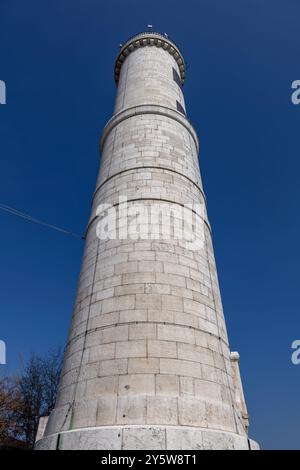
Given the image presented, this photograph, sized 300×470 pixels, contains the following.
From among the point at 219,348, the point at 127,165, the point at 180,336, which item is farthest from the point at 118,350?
the point at 127,165

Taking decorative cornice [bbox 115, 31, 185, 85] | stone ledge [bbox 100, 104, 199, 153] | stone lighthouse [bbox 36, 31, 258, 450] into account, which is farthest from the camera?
decorative cornice [bbox 115, 31, 185, 85]

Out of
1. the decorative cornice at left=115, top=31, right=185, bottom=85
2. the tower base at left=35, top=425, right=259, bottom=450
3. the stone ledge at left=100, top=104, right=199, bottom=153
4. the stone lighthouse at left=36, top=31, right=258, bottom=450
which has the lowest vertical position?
the tower base at left=35, top=425, right=259, bottom=450

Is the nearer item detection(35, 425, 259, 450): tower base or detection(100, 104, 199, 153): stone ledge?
detection(35, 425, 259, 450): tower base

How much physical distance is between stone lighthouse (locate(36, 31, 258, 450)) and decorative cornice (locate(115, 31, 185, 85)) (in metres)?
6.67

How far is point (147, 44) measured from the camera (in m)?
14.5

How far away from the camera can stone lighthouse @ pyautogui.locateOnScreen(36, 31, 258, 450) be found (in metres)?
4.79

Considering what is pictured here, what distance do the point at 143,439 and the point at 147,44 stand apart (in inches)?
595

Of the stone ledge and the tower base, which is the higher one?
the stone ledge

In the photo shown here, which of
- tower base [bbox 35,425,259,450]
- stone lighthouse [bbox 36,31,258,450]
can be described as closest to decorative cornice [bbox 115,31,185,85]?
stone lighthouse [bbox 36,31,258,450]

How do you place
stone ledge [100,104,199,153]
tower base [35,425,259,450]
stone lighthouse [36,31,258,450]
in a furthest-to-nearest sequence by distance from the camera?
stone ledge [100,104,199,153], stone lighthouse [36,31,258,450], tower base [35,425,259,450]

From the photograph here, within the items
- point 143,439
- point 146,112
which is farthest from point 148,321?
point 146,112

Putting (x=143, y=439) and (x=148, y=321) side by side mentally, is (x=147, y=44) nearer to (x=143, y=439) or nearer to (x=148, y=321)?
(x=148, y=321)

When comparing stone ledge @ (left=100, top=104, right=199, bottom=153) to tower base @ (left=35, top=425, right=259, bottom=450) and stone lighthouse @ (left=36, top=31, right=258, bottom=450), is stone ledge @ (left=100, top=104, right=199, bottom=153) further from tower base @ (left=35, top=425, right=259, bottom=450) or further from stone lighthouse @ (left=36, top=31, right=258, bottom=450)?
tower base @ (left=35, top=425, right=259, bottom=450)
